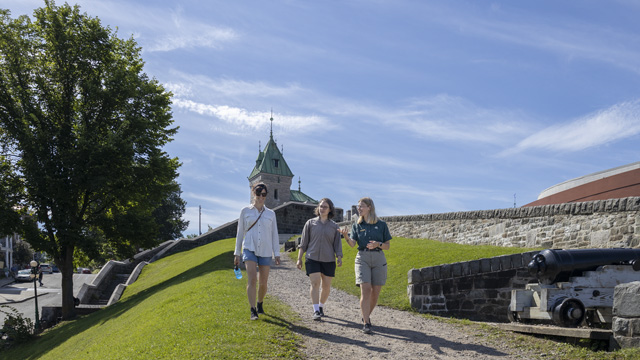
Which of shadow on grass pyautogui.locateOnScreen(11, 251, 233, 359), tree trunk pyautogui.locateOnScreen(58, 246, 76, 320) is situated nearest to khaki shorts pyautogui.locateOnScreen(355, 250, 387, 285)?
shadow on grass pyautogui.locateOnScreen(11, 251, 233, 359)

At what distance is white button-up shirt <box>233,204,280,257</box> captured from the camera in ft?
26.2

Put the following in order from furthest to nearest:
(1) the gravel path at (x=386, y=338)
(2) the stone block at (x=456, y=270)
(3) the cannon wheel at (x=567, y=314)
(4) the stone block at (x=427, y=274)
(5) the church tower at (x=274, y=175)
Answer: (5) the church tower at (x=274, y=175), (4) the stone block at (x=427, y=274), (2) the stone block at (x=456, y=270), (3) the cannon wheel at (x=567, y=314), (1) the gravel path at (x=386, y=338)

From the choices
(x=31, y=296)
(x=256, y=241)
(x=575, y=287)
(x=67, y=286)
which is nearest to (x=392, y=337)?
(x=256, y=241)

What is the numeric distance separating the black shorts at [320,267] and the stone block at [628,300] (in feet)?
13.4

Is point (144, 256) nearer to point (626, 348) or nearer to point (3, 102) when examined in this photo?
point (3, 102)

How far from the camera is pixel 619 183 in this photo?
2452cm

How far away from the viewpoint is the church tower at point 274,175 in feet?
255

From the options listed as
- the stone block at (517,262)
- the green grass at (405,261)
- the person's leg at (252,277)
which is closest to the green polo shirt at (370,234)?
the person's leg at (252,277)

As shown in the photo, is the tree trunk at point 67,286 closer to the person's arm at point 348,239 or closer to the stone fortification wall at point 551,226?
the stone fortification wall at point 551,226

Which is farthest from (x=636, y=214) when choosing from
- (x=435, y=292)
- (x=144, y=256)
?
(x=144, y=256)

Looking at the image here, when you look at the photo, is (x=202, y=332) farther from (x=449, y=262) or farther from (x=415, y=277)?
(x=449, y=262)

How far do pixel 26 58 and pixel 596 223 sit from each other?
2266 centimetres

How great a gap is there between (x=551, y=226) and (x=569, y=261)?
30.2ft

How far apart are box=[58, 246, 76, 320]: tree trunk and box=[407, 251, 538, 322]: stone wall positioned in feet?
55.5
